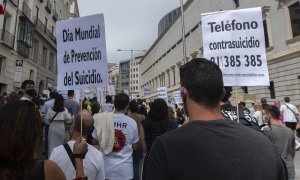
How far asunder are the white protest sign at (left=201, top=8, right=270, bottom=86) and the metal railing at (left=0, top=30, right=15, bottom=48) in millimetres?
18708

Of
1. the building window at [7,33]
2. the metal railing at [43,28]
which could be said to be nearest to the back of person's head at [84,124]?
the building window at [7,33]

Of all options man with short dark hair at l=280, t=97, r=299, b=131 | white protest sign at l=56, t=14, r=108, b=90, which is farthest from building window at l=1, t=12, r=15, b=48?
man with short dark hair at l=280, t=97, r=299, b=131

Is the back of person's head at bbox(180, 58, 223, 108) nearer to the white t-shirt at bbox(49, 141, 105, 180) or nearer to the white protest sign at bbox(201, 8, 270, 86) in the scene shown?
the white t-shirt at bbox(49, 141, 105, 180)

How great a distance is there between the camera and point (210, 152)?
145 cm

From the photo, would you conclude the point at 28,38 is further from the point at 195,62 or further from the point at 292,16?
the point at 195,62

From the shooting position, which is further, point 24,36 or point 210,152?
point 24,36

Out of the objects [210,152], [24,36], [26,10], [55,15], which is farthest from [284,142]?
[55,15]

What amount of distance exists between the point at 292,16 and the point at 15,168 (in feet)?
77.3

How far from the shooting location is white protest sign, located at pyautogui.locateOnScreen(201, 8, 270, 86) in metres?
4.52

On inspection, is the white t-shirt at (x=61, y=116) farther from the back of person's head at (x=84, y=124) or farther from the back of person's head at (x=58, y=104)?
the back of person's head at (x=84, y=124)

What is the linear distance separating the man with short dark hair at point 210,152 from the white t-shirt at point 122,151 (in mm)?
2704

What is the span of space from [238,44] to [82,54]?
250 centimetres

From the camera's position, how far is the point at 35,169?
1549 millimetres

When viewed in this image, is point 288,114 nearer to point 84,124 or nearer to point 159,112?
point 159,112
